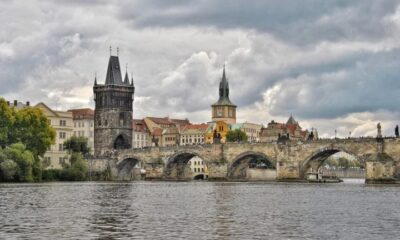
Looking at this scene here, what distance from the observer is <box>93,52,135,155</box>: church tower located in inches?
5733

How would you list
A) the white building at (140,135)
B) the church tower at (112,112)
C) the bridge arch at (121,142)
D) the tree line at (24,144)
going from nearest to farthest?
the tree line at (24,144), the church tower at (112,112), the bridge arch at (121,142), the white building at (140,135)

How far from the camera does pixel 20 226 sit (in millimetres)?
34188

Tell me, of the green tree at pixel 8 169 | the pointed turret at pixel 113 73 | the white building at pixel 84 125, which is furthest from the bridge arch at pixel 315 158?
the white building at pixel 84 125

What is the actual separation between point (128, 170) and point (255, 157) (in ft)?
101

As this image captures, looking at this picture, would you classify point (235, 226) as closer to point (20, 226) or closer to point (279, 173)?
point (20, 226)

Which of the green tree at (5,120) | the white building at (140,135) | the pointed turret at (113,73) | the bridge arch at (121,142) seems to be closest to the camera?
the green tree at (5,120)

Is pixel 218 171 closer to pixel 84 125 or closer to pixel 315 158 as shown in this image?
pixel 315 158

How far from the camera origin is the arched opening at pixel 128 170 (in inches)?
5359

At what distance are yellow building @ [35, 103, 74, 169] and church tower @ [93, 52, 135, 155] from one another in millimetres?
12955

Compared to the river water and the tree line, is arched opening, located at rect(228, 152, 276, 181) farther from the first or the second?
the river water

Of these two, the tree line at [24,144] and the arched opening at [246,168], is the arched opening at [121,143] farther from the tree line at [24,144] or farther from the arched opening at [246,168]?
the tree line at [24,144]

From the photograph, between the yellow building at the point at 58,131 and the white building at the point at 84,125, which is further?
the white building at the point at 84,125

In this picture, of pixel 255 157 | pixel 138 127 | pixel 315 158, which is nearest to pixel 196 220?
pixel 315 158

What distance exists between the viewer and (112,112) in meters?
146
